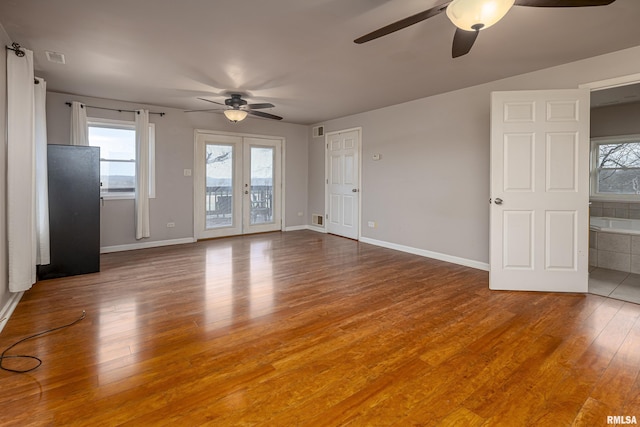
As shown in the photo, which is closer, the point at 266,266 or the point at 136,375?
the point at 136,375

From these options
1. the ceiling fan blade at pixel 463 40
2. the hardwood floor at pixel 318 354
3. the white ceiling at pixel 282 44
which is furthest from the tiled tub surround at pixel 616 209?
the ceiling fan blade at pixel 463 40

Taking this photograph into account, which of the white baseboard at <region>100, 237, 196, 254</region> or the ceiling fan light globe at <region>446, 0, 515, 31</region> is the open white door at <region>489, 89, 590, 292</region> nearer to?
the ceiling fan light globe at <region>446, 0, 515, 31</region>

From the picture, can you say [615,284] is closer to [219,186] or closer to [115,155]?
[219,186]

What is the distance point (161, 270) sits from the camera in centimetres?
425

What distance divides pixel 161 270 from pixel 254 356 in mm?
2675

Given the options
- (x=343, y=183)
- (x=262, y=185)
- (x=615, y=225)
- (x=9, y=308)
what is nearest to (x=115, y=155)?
(x=262, y=185)

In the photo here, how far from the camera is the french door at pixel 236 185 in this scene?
6.32 m

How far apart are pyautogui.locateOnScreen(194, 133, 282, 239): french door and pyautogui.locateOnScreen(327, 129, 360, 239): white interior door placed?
1.20 m

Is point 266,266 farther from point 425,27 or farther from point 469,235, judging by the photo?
point 425,27

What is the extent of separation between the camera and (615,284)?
3678 millimetres

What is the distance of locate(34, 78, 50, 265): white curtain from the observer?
3.53 m

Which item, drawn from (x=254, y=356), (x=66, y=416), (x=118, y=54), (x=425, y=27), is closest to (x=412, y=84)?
(x=425, y=27)

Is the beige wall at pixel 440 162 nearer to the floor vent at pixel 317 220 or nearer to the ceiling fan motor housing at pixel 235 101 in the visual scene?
the floor vent at pixel 317 220

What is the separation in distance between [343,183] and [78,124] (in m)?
4.62
